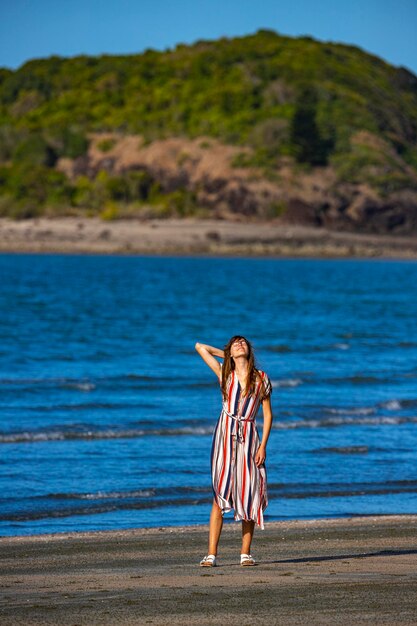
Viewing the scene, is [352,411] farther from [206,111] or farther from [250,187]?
[206,111]

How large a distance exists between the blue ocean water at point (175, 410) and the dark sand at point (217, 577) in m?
1.12

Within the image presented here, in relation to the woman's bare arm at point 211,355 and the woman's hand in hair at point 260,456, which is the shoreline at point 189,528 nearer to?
the woman's hand in hair at point 260,456

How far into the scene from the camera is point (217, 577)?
6852 mm

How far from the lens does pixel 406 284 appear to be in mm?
66312

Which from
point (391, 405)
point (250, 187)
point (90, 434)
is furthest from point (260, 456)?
point (250, 187)

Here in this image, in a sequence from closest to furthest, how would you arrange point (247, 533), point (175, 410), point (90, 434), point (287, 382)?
point (247, 533) → point (90, 434) → point (175, 410) → point (287, 382)

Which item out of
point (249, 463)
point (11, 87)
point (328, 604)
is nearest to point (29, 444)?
point (249, 463)

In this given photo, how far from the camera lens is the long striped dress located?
23.2 feet

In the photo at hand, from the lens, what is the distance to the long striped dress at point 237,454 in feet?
23.2

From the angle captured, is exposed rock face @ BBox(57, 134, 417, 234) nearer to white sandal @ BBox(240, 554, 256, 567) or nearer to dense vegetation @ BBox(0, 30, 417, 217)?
dense vegetation @ BBox(0, 30, 417, 217)

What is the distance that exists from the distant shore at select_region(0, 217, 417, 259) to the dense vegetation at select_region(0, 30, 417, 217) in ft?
7.98

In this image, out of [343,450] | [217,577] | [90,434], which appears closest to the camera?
[217,577]

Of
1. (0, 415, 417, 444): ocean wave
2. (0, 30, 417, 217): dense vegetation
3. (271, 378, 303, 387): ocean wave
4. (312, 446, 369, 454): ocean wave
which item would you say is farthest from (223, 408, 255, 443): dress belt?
(0, 30, 417, 217): dense vegetation

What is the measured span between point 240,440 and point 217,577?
784 millimetres
